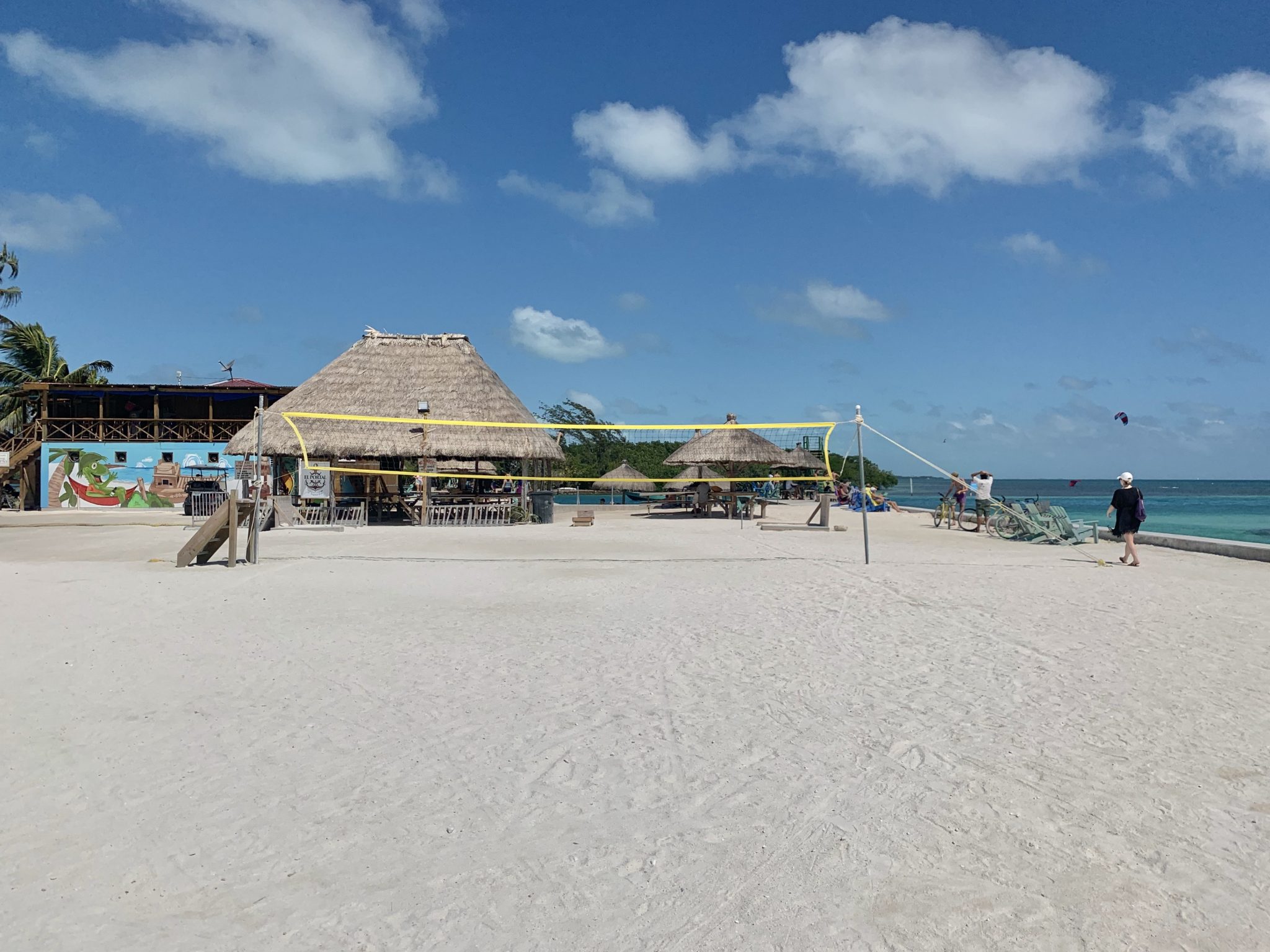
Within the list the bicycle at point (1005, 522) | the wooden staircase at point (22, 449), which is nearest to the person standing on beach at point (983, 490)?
the bicycle at point (1005, 522)

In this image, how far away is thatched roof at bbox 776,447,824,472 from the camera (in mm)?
22461

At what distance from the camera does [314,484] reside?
17.4 meters

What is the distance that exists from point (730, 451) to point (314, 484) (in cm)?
1005

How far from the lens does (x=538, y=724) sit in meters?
3.89

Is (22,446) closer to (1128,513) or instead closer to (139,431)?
(139,431)

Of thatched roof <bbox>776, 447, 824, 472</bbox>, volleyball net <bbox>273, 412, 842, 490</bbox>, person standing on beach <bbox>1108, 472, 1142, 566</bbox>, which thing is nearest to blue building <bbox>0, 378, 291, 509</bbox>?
volleyball net <bbox>273, 412, 842, 490</bbox>

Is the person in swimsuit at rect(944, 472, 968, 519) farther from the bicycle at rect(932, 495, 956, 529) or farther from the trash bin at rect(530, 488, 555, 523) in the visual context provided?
the trash bin at rect(530, 488, 555, 523)

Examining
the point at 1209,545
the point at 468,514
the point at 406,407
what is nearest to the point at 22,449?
the point at 406,407

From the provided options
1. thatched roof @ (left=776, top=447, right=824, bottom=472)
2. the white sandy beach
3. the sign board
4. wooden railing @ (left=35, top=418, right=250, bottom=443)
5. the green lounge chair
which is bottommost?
the white sandy beach

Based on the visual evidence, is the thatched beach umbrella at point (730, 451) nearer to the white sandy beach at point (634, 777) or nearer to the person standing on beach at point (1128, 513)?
the person standing on beach at point (1128, 513)

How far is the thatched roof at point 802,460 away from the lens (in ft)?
73.7

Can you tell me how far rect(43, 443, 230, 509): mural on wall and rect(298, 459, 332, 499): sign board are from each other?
429 inches

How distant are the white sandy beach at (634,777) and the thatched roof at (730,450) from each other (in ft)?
47.6

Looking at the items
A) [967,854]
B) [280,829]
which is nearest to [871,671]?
[967,854]
